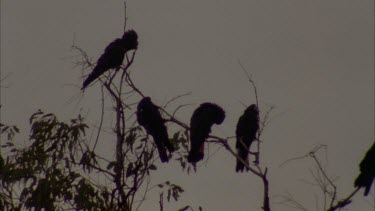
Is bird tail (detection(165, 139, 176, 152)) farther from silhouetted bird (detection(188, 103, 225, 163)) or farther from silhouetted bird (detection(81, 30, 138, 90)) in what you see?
silhouetted bird (detection(81, 30, 138, 90))

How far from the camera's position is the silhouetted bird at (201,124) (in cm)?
834

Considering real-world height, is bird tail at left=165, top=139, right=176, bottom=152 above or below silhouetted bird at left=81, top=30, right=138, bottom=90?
below

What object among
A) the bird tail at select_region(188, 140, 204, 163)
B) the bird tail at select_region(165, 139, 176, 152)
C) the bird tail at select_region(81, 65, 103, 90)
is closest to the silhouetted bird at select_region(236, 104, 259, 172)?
the bird tail at select_region(188, 140, 204, 163)

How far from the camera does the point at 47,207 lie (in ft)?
26.2

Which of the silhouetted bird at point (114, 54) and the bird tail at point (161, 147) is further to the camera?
the silhouetted bird at point (114, 54)

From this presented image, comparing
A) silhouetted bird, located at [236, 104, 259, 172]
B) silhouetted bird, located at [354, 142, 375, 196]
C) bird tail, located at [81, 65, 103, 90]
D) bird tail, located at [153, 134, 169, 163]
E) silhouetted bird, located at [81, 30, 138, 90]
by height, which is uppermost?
silhouetted bird, located at [81, 30, 138, 90]

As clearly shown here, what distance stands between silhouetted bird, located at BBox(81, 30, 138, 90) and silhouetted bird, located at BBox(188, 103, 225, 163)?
1179mm

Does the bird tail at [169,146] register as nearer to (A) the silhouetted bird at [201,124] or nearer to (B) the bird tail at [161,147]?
(B) the bird tail at [161,147]

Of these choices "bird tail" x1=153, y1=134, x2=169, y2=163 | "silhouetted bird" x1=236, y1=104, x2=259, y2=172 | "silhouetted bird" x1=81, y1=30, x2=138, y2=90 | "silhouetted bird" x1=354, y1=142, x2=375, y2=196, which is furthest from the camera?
"silhouetted bird" x1=236, y1=104, x2=259, y2=172

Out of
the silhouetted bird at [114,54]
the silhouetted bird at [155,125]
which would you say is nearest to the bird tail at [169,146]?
the silhouetted bird at [155,125]

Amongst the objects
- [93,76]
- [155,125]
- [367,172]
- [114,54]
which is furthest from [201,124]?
[367,172]

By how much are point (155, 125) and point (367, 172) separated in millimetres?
3083

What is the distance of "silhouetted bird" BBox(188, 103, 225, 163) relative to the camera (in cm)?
834

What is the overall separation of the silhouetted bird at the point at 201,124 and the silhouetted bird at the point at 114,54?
118 cm
